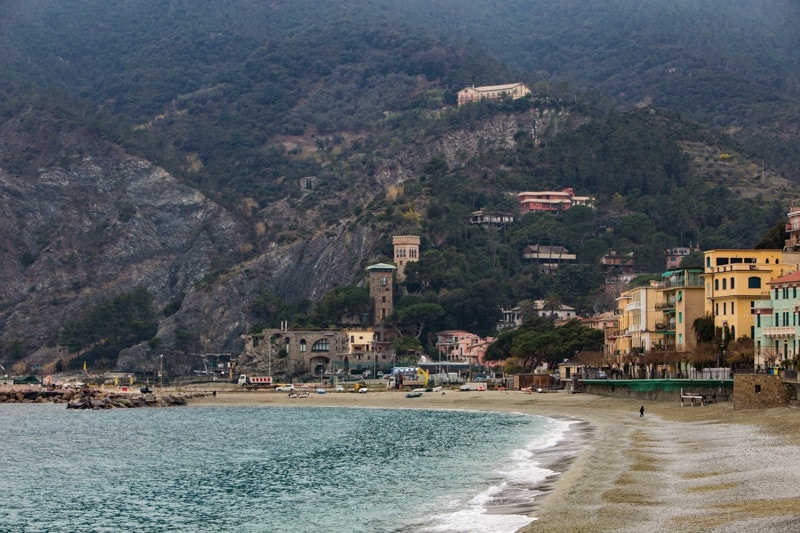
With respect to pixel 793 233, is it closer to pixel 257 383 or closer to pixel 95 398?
pixel 95 398

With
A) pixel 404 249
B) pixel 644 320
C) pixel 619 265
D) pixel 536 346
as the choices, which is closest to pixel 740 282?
pixel 644 320

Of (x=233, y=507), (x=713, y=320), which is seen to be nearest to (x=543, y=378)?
(x=713, y=320)

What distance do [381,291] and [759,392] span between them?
11893cm

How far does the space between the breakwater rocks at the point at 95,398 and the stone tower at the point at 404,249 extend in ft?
157

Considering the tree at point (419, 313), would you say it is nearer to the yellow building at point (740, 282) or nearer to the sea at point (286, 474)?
the sea at point (286, 474)

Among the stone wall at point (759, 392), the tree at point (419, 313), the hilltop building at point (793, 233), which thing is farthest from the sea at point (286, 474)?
the tree at point (419, 313)

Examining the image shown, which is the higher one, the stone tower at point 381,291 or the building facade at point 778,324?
the stone tower at point 381,291

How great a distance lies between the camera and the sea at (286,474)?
44406 mm

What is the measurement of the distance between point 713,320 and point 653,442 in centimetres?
3570

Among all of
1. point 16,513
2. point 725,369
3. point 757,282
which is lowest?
point 16,513

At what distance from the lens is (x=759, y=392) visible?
6831 centimetres

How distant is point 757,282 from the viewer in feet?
285

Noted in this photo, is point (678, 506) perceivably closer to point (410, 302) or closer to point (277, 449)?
point (277, 449)

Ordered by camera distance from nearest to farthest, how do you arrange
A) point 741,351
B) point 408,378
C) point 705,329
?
point 741,351 → point 705,329 → point 408,378
